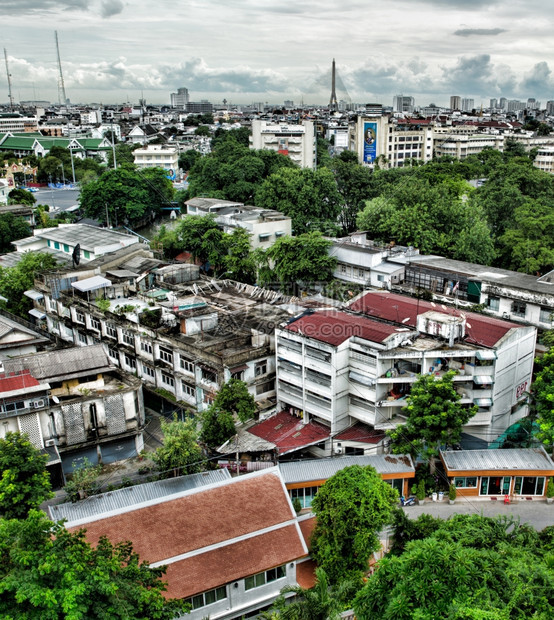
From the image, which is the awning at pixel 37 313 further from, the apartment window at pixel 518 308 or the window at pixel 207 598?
the apartment window at pixel 518 308

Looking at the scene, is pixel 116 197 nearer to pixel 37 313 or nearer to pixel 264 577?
pixel 37 313

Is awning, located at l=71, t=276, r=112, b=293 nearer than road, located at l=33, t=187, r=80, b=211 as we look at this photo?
Yes

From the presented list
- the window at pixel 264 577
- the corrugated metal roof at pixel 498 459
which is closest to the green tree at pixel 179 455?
the window at pixel 264 577

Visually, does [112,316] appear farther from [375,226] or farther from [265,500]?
[375,226]

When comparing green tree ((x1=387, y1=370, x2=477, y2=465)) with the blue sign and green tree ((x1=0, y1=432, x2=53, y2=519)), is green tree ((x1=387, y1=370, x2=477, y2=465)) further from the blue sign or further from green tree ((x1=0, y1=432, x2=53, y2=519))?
the blue sign

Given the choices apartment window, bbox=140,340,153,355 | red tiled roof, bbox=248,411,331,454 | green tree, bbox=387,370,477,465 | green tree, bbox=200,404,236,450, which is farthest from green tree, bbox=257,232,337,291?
green tree, bbox=387,370,477,465

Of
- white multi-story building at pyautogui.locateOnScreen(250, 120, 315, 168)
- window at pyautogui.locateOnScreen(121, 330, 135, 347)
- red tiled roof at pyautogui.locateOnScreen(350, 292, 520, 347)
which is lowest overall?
window at pyautogui.locateOnScreen(121, 330, 135, 347)

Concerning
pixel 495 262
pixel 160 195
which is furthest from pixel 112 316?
pixel 160 195

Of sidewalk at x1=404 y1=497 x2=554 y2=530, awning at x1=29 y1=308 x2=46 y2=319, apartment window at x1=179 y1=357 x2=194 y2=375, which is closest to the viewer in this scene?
sidewalk at x1=404 y1=497 x2=554 y2=530
